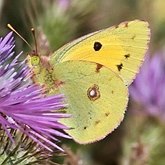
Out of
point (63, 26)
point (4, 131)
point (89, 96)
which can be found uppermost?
point (4, 131)

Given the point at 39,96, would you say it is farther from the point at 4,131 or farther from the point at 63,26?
the point at 63,26

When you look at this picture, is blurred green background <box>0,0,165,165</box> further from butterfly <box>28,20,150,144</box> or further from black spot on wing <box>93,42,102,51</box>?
black spot on wing <box>93,42,102,51</box>

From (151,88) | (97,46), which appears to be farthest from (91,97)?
(151,88)

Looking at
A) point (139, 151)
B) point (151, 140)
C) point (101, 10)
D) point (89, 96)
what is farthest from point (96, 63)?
point (101, 10)

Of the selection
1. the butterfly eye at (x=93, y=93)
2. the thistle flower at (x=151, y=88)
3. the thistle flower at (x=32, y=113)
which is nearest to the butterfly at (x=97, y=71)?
the butterfly eye at (x=93, y=93)

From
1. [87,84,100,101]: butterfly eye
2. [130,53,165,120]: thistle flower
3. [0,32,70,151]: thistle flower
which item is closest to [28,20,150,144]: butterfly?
[87,84,100,101]: butterfly eye

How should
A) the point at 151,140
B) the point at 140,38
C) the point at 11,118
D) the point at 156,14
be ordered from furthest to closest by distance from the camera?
1. the point at 156,14
2. the point at 151,140
3. the point at 140,38
4. the point at 11,118

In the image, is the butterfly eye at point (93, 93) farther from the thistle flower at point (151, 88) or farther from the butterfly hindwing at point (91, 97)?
the thistle flower at point (151, 88)
